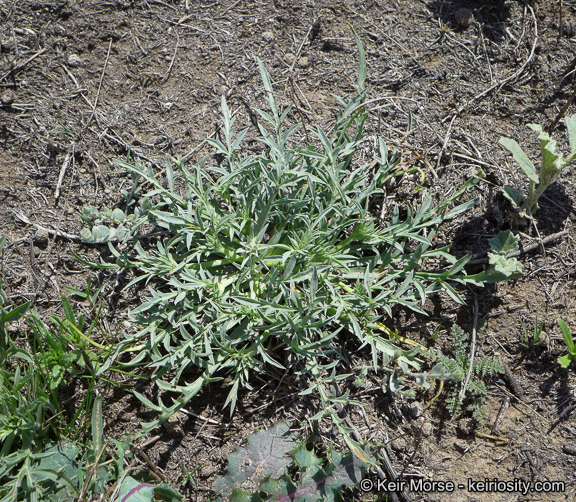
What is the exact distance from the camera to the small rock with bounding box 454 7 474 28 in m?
2.91

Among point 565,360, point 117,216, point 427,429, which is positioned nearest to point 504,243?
point 565,360

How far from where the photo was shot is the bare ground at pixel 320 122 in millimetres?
2324

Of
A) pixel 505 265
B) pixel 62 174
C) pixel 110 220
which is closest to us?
pixel 505 265

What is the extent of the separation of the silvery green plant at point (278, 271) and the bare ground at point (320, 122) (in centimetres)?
22

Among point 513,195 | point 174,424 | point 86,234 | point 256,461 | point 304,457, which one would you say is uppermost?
point 513,195

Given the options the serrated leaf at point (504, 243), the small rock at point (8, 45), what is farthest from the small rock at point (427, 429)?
the small rock at point (8, 45)

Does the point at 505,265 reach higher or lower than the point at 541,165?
lower

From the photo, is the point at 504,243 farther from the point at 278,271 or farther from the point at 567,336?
the point at 278,271

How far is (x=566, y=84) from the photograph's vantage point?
2.79 m

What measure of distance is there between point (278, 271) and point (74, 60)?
196 cm

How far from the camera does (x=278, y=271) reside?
2178 mm

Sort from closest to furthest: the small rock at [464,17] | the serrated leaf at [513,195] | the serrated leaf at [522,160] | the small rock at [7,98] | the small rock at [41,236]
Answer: the serrated leaf at [522,160]
the serrated leaf at [513,195]
the small rock at [41,236]
the small rock at [7,98]
the small rock at [464,17]

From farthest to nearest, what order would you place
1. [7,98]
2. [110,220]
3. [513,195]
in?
[7,98] → [110,220] → [513,195]

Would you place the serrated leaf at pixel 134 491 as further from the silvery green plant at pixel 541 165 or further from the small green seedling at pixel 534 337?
the silvery green plant at pixel 541 165
